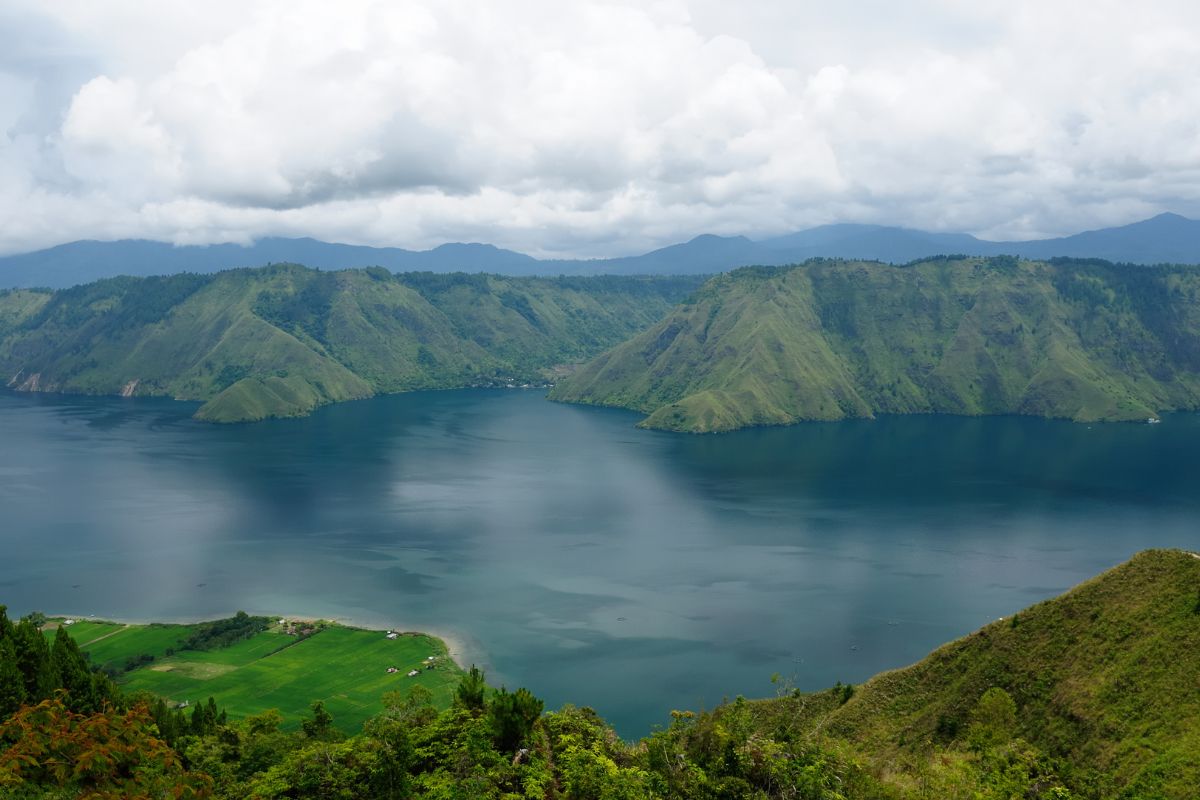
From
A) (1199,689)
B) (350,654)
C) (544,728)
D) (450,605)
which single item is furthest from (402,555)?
(1199,689)

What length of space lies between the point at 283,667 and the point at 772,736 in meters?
81.2

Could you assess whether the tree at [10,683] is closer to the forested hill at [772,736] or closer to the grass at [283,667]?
the forested hill at [772,736]

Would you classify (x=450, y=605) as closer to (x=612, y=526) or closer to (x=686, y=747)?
(x=612, y=526)

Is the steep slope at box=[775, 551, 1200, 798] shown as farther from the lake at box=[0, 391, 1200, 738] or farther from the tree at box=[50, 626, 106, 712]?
the tree at box=[50, 626, 106, 712]

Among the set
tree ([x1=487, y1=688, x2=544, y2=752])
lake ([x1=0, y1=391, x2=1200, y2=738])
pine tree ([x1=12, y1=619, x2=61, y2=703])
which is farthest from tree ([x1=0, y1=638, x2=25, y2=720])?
lake ([x1=0, y1=391, x2=1200, y2=738])

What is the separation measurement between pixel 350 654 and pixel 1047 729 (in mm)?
87790

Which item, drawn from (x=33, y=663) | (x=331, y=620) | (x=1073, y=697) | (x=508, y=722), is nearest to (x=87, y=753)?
(x=508, y=722)

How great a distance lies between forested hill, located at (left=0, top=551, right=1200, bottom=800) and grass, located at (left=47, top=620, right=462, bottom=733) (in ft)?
105

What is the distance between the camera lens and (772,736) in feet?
168

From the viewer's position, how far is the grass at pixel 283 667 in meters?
99.8

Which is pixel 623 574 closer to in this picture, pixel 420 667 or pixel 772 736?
pixel 420 667

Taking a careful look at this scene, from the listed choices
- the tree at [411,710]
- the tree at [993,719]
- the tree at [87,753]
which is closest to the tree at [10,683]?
the tree at [87,753]

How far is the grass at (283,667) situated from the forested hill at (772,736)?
31953mm

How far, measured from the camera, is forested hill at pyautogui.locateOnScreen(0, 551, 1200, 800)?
39594 mm
